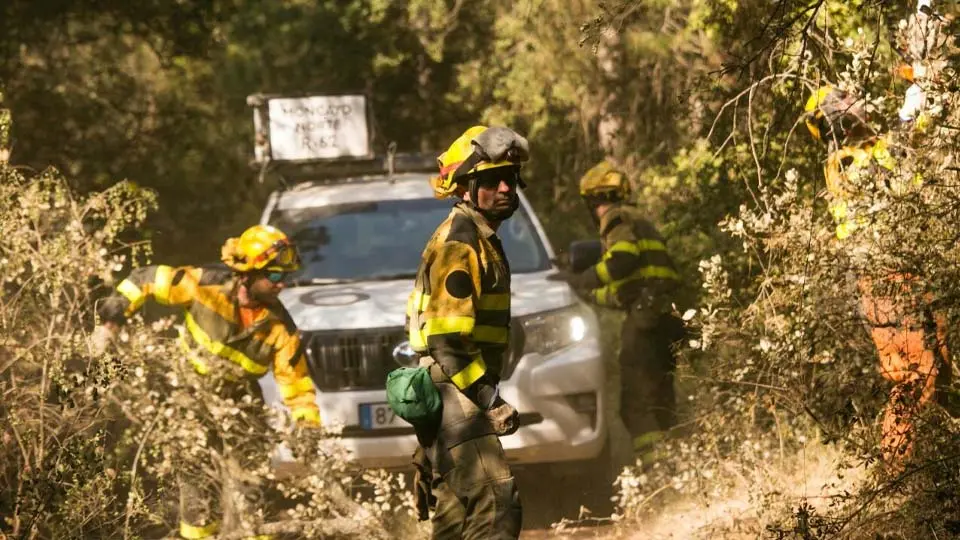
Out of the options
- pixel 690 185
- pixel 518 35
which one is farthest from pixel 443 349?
pixel 518 35

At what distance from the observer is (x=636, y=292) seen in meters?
9.64

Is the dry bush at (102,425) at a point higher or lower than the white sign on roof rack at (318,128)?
lower

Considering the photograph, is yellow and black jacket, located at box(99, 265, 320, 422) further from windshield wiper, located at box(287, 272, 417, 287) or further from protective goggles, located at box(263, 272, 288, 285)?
windshield wiper, located at box(287, 272, 417, 287)

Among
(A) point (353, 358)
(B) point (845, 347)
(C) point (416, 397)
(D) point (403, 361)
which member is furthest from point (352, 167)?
(C) point (416, 397)

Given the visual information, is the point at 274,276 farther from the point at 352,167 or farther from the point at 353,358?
the point at 352,167

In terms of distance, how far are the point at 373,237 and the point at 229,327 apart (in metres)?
1.90

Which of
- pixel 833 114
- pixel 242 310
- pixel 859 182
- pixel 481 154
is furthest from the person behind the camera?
pixel 242 310

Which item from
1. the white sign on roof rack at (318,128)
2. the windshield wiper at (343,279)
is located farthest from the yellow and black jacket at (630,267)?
the white sign on roof rack at (318,128)

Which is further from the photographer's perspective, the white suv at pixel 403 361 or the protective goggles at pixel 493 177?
the white suv at pixel 403 361

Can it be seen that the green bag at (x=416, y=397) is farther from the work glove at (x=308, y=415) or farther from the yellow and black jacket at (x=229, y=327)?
the yellow and black jacket at (x=229, y=327)

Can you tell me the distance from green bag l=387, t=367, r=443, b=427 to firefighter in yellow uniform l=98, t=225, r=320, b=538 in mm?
2480

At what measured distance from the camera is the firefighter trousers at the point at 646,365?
976 cm

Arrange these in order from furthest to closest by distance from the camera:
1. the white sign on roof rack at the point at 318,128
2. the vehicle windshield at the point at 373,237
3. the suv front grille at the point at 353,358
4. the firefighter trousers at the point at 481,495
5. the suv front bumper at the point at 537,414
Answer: the white sign on roof rack at the point at 318,128
the vehicle windshield at the point at 373,237
the suv front grille at the point at 353,358
the suv front bumper at the point at 537,414
the firefighter trousers at the point at 481,495

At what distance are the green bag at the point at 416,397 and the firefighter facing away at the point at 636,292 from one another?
4032 millimetres
